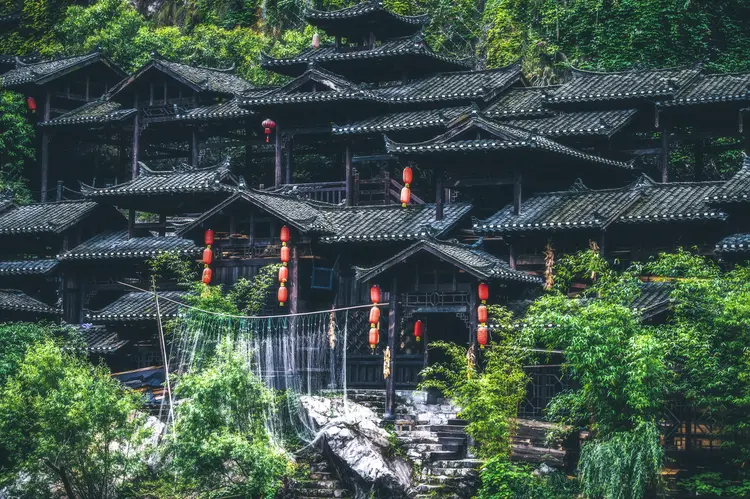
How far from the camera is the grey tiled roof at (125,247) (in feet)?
141

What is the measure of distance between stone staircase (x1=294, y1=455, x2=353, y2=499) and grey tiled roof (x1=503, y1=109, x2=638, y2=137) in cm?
1176

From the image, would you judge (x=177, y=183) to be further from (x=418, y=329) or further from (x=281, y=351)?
(x=418, y=329)

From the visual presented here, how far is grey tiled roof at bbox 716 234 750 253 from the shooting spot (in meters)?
35.3

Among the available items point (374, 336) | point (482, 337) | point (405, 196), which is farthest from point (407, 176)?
point (482, 337)

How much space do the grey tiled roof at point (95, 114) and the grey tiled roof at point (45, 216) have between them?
4089mm

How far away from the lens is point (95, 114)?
5069cm

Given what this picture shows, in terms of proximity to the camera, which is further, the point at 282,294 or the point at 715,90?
the point at 715,90

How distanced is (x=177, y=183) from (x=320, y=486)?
12.9 m

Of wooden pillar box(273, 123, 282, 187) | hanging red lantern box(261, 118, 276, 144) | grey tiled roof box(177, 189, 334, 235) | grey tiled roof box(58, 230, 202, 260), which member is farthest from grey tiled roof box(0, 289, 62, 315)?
hanging red lantern box(261, 118, 276, 144)

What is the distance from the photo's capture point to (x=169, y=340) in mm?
41125

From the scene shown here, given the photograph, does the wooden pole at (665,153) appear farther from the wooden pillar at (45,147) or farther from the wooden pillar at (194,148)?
the wooden pillar at (45,147)

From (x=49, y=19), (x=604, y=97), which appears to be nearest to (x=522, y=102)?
(x=604, y=97)

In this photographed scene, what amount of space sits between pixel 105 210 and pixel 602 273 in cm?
1799

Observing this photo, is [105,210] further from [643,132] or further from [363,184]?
[643,132]
